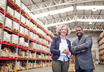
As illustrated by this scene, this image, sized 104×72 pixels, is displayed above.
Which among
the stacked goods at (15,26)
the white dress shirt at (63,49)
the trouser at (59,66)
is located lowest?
the trouser at (59,66)

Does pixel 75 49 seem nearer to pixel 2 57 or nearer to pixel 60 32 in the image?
pixel 60 32

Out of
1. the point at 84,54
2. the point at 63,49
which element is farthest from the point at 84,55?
the point at 63,49

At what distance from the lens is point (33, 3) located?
45.9 feet

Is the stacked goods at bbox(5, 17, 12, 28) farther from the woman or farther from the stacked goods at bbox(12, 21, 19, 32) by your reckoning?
the woman

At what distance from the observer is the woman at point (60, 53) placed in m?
2.37

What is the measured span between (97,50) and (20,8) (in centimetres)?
2066

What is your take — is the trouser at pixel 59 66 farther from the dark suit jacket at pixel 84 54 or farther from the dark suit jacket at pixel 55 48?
the dark suit jacket at pixel 84 54

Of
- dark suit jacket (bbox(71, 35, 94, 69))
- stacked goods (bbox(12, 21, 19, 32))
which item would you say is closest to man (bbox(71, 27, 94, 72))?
dark suit jacket (bbox(71, 35, 94, 69))

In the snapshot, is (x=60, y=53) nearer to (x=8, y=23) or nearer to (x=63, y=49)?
(x=63, y=49)

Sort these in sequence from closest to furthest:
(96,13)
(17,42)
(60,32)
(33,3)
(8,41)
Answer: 1. (60,32)
2. (8,41)
3. (17,42)
4. (33,3)
5. (96,13)

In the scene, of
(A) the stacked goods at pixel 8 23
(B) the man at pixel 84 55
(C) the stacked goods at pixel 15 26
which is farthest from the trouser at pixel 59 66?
(C) the stacked goods at pixel 15 26

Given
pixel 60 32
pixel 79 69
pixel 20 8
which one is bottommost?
pixel 79 69

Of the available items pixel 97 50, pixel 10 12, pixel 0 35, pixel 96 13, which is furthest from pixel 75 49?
pixel 97 50

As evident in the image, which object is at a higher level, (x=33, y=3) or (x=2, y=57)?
(x=33, y=3)
